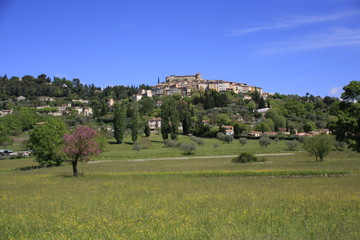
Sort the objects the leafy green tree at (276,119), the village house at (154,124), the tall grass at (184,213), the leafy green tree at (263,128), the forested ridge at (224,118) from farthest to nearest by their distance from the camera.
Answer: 1. the village house at (154,124)
2. the leafy green tree at (276,119)
3. the leafy green tree at (263,128)
4. the forested ridge at (224,118)
5. the tall grass at (184,213)

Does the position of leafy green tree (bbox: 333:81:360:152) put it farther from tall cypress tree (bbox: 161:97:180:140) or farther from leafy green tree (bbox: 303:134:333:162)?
tall cypress tree (bbox: 161:97:180:140)

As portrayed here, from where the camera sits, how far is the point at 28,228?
1429 centimetres

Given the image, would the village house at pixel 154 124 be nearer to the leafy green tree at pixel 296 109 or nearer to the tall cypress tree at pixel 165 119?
the tall cypress tree at pixel 165 119

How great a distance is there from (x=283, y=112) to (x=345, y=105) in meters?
117

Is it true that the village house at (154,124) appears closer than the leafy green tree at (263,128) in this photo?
No

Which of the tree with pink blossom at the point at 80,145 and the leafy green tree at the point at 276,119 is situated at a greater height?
the leafy green tree at the point at 276,119

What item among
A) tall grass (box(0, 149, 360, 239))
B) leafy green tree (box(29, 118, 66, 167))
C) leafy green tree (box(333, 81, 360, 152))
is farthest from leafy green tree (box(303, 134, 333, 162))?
leafy green tree (box(29, 118, 66, 167))

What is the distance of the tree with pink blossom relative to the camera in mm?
36562

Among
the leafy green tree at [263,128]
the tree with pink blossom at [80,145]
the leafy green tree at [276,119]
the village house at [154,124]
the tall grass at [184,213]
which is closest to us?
the tall grass at [184,213]

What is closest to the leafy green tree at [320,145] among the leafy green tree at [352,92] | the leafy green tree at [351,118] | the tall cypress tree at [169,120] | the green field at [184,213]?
the leafy green tree at [351,118]

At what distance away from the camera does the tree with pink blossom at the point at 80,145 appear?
120 ft

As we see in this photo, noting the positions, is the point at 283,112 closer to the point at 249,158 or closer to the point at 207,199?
the point at 249,158

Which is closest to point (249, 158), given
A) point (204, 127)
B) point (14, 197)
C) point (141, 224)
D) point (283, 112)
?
point (14, 197)

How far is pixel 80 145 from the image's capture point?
1454 inches
